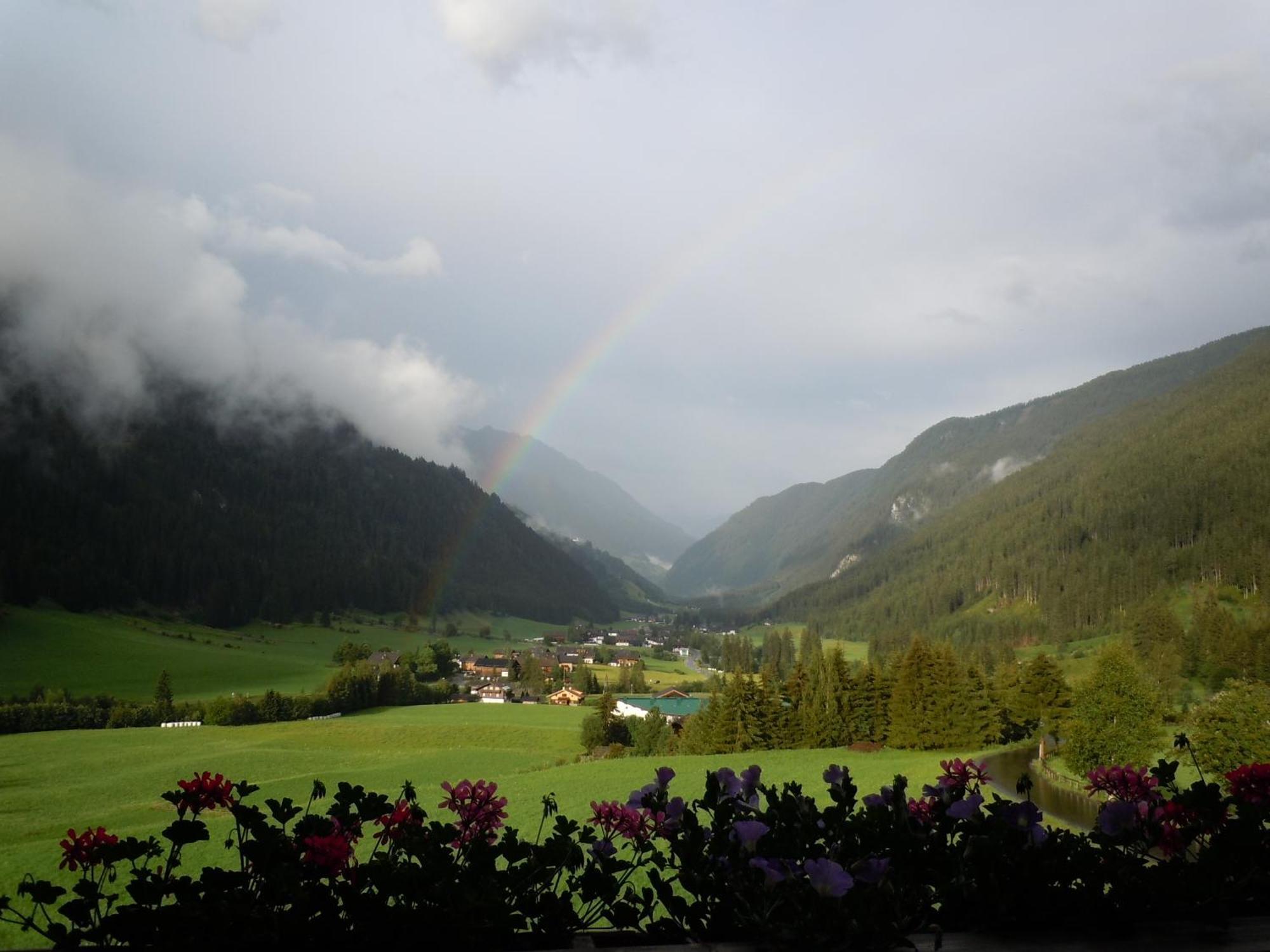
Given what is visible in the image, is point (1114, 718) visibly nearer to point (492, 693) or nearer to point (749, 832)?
point (749, 832)

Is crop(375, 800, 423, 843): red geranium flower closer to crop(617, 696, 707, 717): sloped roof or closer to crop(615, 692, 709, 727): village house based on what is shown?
crop(615, 692, 709, 727): village house

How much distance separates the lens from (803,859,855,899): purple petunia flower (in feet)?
8.19

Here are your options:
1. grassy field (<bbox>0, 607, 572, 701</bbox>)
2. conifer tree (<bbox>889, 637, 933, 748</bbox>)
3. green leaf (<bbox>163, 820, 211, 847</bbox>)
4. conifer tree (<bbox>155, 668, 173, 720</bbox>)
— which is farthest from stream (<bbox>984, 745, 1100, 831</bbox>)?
grassy field (<bbox>0, 607, 572, 701</bbox>)

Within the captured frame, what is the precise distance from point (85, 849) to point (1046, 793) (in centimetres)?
4316

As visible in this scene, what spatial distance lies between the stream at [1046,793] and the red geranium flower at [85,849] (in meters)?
26.8

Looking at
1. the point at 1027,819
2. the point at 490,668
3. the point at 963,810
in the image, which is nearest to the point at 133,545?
the point at 490,668

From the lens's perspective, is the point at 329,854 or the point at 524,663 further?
the point at 524,663

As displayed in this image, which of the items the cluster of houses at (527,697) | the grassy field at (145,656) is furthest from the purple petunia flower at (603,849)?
the cluster of houses at (527,697)

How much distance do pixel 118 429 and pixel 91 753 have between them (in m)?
182

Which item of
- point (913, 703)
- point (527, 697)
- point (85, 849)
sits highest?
point (85, 849)

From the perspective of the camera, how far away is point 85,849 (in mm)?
2920

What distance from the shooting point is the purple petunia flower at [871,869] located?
2686mm

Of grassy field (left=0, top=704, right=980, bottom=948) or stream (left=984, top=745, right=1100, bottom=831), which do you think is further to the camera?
stream (left=984, top=745, right=1100, bottom=831)

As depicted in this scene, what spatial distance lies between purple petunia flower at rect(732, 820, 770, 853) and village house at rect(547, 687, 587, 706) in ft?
311
